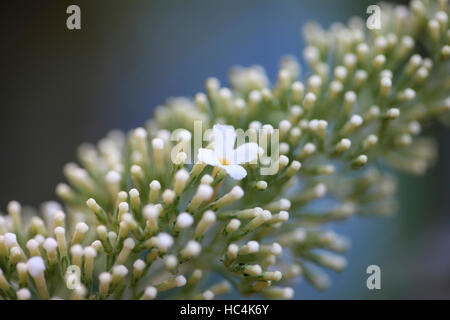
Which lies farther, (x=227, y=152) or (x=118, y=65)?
(x=118, y=65)

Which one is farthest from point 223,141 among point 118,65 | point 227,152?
point 118,65

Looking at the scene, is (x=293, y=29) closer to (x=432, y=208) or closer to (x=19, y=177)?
(x=432, y=208)

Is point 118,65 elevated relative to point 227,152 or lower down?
elevated

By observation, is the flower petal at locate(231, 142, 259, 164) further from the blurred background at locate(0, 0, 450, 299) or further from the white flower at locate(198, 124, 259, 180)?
the blurred background at locate(0, 0, 450, 299)

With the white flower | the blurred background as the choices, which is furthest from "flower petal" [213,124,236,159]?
the blurred background

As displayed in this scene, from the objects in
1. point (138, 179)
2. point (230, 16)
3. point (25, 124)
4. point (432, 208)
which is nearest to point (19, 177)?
point (25, 124)

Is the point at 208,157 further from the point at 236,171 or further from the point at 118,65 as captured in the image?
the point at 118,65
